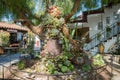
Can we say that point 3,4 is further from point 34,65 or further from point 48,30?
point 34,65

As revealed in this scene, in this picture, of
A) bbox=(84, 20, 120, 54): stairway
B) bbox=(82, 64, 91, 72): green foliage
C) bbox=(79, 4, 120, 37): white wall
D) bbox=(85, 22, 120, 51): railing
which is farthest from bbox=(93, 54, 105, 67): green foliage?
bbox=(79, 4, 120, 37): white wall

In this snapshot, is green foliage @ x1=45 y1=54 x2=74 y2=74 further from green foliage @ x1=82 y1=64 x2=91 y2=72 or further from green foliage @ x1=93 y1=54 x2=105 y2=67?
green foliage @ x1=93 y1=54 x2=105 y2=67

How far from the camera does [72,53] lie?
11.1m

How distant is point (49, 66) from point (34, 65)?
1.03 meters

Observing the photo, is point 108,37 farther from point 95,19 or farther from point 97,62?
point 97,62

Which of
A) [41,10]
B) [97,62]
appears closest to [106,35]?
[41,10]

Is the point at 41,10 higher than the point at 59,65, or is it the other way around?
the point at 41,10

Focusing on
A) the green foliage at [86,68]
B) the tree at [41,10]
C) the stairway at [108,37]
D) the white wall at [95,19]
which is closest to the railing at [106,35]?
the stairway at [108,37]

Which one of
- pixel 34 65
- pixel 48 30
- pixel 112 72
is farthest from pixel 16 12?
pixel 112 72

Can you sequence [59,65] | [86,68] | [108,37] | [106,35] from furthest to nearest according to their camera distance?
[106,35] → [108,37] → [86,68] → [59,65]

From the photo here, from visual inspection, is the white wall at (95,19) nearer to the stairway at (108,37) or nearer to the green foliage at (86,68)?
the stairway at (108,37)

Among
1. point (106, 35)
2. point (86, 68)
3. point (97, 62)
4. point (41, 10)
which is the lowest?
point (86, 68)

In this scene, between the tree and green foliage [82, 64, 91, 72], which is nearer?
green foliage [82, 64, 91, 72]

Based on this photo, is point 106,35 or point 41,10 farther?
point 106,35
